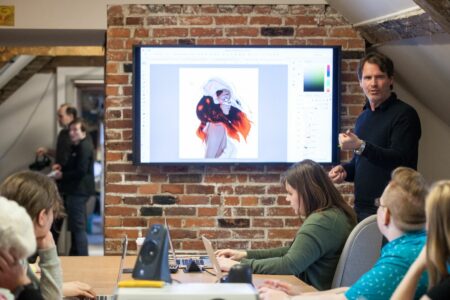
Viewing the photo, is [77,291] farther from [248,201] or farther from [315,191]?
[248,201]

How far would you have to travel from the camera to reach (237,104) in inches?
224

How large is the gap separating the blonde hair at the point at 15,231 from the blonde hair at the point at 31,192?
0.55 m

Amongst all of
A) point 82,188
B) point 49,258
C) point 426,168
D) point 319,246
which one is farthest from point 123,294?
point 82,188

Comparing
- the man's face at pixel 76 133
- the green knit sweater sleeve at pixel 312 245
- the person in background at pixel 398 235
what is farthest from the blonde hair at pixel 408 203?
the man's face at pixel 76 133

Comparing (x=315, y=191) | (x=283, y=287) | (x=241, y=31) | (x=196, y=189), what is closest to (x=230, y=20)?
(x=241, y=31)

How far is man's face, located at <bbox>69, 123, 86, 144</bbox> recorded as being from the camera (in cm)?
805

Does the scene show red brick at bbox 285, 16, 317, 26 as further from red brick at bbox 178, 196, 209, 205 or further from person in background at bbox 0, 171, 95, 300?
person in background at bbox 0, 171, 95, 300

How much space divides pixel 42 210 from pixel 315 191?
4.34 ft

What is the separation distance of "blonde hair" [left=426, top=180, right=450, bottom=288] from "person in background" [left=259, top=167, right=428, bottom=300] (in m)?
0.28

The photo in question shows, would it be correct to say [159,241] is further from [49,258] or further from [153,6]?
[153,6]

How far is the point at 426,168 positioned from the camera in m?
6.03

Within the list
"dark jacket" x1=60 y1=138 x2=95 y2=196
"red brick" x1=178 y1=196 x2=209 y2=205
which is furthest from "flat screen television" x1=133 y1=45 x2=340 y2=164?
"dark jacket" x1=60 y1=138 x2=95 y2=196

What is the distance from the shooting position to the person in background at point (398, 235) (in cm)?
261

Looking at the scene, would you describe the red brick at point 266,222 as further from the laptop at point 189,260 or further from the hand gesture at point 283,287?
the hand gesture at point 283,287
